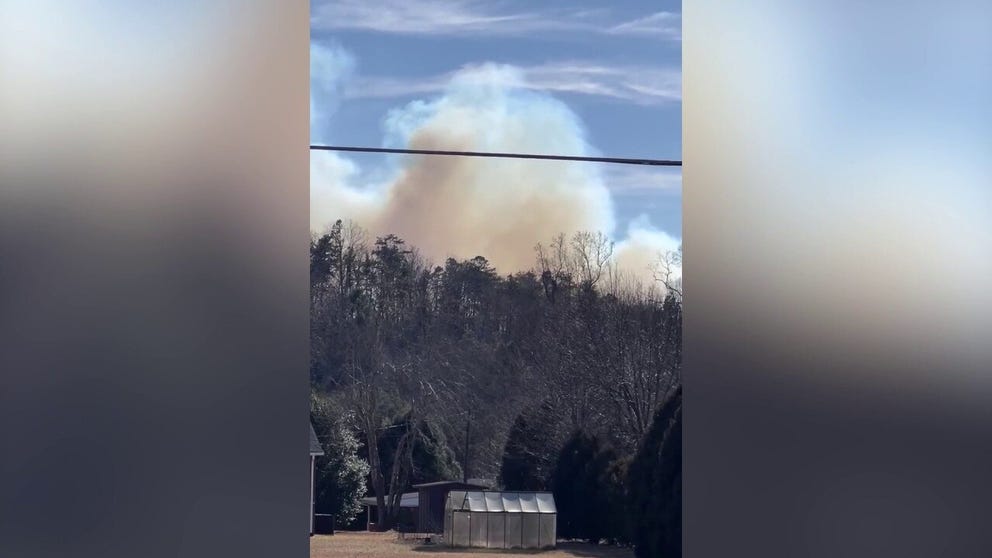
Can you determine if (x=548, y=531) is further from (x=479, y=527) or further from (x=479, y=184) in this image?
(x=479, y=184)

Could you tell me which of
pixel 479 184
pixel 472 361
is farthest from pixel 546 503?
pixel 479 184

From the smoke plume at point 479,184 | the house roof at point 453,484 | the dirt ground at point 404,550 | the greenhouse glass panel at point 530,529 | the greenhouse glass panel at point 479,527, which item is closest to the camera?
the dirt ground at point 404,550

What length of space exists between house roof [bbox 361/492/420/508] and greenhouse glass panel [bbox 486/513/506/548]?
1843 millimetres

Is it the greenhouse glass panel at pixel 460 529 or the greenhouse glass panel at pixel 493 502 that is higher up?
the greenhouse glass panel at pixel 493 502

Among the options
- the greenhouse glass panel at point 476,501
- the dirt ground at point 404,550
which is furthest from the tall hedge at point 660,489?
the greenhouse glass panel at point 476,501

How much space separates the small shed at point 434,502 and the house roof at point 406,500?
191 mm

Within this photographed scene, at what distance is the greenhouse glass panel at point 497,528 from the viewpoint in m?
11.8

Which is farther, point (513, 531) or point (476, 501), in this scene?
point (476, 501)

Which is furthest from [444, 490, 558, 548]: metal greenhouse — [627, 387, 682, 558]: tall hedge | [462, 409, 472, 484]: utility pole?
[627, 387, 682, 558]: tall hedge

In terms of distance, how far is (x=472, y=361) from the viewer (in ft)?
45.5

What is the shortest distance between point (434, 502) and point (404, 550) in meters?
1.12

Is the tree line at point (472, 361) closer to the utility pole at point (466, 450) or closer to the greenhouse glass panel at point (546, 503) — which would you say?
the utility pole at point (466, 450)

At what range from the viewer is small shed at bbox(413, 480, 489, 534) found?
13117 mm
